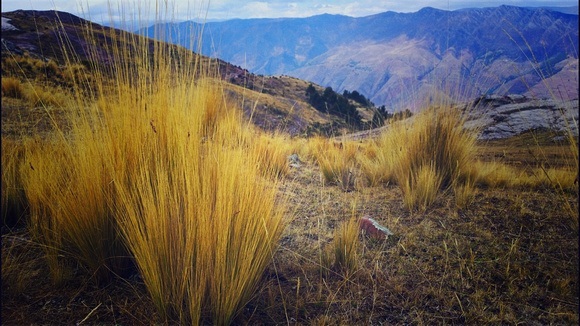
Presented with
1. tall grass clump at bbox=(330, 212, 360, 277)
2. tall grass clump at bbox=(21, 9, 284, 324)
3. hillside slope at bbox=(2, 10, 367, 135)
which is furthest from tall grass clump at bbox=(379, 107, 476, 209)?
tall grass clump at bbox=(21, 9, 284, 324)

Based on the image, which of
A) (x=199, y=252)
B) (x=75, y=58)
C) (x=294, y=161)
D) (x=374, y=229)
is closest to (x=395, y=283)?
(x=374, y=229)

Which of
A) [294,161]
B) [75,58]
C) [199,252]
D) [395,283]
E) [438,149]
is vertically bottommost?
[294,161]

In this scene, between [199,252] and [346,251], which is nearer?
[199,252]

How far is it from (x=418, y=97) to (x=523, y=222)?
7.08 ft

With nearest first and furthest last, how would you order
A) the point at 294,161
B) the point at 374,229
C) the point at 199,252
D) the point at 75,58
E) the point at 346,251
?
the point at 199,252 < the point at 346,251 < the point at 75,58 < the point at 374,229 < the point at 294,161

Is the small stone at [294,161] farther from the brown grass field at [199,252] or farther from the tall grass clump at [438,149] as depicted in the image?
the brown grass field at [199,252]

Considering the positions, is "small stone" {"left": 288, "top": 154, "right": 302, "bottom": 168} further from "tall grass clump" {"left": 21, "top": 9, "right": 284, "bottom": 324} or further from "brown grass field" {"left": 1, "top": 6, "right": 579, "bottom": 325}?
"tall grass clump" {"left": 21, "top": 9, "right": 284, "bottom": 324}

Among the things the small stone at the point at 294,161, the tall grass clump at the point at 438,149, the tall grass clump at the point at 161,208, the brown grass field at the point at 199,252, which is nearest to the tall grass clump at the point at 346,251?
the brown grass field at the point at 199,252

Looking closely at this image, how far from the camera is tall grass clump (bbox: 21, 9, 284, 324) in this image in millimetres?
1301


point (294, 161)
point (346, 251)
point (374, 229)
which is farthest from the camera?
point (294, 161)

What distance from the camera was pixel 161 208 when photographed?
51.2 inches

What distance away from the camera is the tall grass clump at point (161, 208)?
1301 millimetres

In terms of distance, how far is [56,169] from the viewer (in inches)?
69.7

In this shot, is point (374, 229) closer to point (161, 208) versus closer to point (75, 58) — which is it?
point (161, 208)
